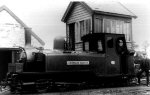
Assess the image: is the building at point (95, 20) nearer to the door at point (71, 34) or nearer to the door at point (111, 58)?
the door at point (71, 34)

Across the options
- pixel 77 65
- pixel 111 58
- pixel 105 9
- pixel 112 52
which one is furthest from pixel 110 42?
pixel 105 9

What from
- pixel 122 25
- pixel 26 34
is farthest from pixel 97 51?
pixel 26 34

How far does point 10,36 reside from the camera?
63.5 ft

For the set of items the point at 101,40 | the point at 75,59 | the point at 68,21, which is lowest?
the point at 75,59

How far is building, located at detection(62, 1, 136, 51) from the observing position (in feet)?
55.5

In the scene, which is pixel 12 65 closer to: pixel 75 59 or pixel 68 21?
pixel 75 59

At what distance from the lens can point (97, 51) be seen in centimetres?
1220

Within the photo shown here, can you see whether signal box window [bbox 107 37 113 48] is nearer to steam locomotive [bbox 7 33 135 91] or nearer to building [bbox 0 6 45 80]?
steam locomotive [bbox 7 33 135 91]

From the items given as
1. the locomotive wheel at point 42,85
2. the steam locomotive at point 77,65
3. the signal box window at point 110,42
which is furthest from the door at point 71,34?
the locomotive wheel at point 42,85

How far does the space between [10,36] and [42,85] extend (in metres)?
9.74

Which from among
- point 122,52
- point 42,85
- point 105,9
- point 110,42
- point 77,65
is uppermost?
point 105,9

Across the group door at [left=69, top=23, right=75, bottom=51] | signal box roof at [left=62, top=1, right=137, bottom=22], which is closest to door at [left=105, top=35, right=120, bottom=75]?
signal box roof at [left=62, top=1, right=137, bottom=22]

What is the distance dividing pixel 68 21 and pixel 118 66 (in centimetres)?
784

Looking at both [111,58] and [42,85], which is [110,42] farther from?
[42,85]
